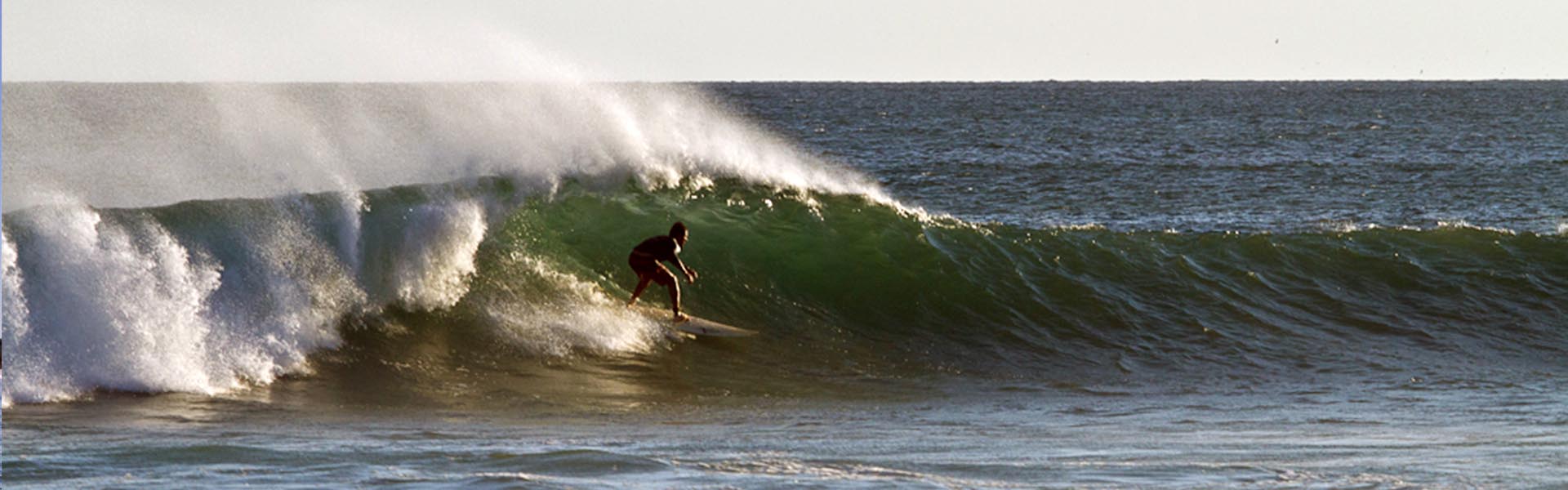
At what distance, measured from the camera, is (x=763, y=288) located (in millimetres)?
15539

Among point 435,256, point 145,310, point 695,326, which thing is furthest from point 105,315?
point 695,326

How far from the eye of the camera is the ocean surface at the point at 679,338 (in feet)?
28.2

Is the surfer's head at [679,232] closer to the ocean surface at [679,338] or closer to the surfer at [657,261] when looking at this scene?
the surfer at [657,261]

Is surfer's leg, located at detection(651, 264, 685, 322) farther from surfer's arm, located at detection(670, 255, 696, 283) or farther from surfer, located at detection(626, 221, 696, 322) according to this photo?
surfer's arm, located at detection(670, 255, 696, 283)

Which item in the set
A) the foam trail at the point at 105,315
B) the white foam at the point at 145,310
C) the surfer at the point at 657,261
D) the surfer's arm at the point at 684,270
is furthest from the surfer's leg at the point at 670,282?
the foam trail at the point at 105,315

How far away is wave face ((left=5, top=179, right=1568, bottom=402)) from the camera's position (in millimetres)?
11273

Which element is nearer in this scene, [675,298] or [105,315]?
[105,315]

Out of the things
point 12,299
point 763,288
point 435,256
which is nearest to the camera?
point 12,299

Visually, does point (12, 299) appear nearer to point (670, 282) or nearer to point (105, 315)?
point (105, 315)

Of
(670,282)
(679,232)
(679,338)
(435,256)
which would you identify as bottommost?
(679,338)

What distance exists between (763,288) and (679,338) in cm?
242

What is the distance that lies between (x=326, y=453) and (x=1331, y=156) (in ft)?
135

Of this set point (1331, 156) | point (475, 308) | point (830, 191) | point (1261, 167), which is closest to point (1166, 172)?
point (1261, 167)

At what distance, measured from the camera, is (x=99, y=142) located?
123 ft
